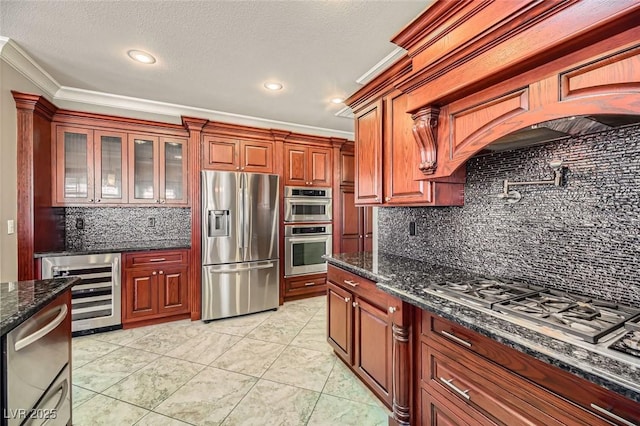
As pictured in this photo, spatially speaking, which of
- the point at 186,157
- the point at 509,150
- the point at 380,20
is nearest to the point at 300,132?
the point at 186,157

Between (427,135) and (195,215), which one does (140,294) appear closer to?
(195,215)

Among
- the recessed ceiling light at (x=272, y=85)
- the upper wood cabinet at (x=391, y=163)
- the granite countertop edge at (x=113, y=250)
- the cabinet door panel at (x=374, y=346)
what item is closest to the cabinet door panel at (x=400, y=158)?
the upper wood cabinet at (x=391, y=163)

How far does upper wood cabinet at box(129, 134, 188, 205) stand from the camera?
10.9 feet

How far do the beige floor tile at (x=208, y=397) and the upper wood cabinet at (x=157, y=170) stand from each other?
2154 mm

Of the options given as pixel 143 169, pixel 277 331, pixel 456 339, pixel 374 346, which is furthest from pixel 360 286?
pixel 143 169

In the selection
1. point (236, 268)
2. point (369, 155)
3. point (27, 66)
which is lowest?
point (236, 268)

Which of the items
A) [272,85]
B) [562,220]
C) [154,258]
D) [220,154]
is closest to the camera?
[562,220]

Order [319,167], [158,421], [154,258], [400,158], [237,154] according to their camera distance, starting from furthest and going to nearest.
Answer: [319,167]
[237,154]
[154,258]
[400,158]
[158,421]

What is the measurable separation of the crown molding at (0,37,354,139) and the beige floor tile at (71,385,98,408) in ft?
8.80

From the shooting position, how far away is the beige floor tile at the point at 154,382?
1.98 metres

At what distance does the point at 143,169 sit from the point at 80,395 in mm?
2345

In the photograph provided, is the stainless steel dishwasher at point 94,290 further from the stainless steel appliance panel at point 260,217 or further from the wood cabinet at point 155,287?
the stainless steel appliance panel at point 260,217

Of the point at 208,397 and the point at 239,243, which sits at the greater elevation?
the point at 239,243

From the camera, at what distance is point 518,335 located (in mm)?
928
